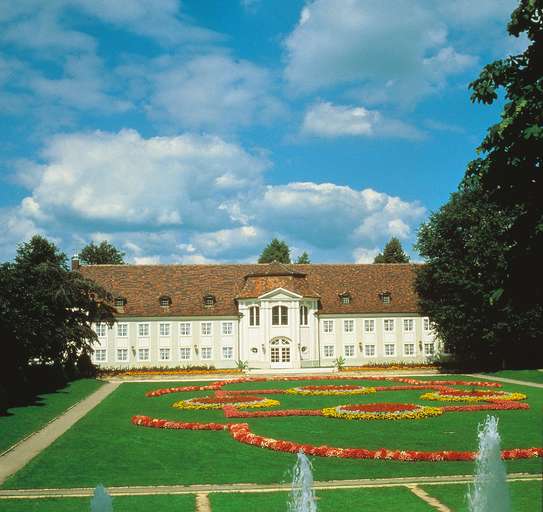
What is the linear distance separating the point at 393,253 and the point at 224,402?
76718mm

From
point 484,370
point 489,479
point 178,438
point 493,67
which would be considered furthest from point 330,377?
point 489,479

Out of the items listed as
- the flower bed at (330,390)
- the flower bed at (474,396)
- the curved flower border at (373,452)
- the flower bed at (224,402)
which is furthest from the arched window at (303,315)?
the curved flower border at (373,452)

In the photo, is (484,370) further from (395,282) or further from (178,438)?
(178,438)

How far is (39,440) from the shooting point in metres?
25.4

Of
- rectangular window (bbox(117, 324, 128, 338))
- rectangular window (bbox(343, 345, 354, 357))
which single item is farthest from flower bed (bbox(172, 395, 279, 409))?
rectangular window (bbox(343, 345, 354, 357))

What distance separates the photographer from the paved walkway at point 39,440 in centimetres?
2078

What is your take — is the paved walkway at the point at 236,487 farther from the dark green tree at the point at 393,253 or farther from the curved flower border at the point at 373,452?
the dark green tree at the point at 393,253

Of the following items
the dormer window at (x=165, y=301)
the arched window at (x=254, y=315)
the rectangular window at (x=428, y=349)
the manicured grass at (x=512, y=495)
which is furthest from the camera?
the rectangular window at (x=428, y=349)

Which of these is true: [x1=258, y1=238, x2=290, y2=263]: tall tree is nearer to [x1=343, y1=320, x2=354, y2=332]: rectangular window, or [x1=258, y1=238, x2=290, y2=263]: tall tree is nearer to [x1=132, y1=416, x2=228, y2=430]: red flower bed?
[x1=343, y1=320, x2=354, y2=332]: rectangular window

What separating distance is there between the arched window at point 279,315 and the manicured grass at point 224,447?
2771 cm

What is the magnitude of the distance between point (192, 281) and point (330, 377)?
20185 millimetres

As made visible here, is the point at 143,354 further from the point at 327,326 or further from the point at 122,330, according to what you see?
the point at 327,326

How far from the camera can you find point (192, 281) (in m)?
66.8

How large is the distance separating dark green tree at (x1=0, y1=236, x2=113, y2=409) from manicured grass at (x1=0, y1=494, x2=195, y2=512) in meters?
21.4
